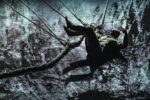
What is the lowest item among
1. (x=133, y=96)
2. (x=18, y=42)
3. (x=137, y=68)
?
(x=133, y=96)

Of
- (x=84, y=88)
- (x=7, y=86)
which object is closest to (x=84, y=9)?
(x=84, y=88)

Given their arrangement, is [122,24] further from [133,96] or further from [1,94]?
[1,94]

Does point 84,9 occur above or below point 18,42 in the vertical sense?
above

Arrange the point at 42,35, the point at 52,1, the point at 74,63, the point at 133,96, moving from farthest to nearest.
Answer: the point at 52,1
the point at 42,35
the point at 74,63
the point at 133,96

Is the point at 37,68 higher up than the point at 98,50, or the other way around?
the point at 98,50

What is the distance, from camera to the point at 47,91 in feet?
14.5

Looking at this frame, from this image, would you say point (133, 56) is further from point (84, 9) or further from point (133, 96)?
point (84, 9)

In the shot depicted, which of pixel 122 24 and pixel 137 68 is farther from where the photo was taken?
pixel 122 24

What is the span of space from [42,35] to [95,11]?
968 mm

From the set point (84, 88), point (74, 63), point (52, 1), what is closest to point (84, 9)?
point (52, 1)

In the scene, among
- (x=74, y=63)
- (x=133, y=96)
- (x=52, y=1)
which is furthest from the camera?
(x=52, y=1)

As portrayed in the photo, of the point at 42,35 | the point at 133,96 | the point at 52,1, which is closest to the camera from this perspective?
the point at 133,96

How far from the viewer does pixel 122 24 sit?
506cm

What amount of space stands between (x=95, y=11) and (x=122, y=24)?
512 mm
